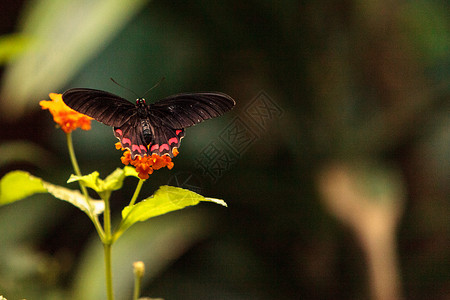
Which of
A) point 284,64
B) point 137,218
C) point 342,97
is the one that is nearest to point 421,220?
point 342,97

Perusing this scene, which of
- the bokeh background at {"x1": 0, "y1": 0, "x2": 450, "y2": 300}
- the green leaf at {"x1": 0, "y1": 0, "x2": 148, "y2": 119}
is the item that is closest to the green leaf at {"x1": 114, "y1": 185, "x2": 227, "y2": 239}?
the green leaf at {"x1": 0, "y1": 0, "x2": 148, "y2": 119}

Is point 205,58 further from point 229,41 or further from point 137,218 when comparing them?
point 137,218

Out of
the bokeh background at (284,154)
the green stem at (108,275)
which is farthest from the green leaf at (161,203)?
the bokeh background at (284,154)

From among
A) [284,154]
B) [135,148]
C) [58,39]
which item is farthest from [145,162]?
[284,154]

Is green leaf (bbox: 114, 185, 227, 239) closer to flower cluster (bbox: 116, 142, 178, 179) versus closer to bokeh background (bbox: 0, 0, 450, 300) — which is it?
flower cluster (bbox: 116, 142, 178, 179)

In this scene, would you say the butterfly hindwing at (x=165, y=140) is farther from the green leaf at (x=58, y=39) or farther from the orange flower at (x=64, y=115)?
the green leaf at (x=58, y=39)

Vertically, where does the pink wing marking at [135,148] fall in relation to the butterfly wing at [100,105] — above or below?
below

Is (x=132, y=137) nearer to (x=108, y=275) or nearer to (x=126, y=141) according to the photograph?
(x=126, y=141)
